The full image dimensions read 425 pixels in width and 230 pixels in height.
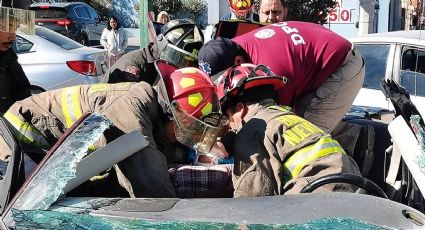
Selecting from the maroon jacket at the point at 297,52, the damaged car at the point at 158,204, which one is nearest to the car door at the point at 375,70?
the maroon jacket at the point at 297,52

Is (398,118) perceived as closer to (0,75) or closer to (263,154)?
(263,154)

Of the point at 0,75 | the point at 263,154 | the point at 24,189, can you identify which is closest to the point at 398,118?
the point at 263,154

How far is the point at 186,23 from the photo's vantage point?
4734 millimetres

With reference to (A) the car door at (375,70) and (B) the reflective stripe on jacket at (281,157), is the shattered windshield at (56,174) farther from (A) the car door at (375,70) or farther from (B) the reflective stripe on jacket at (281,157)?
(A) the car door at (375,70)

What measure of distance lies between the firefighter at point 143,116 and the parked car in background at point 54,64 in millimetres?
4824

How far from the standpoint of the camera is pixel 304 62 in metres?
3.71

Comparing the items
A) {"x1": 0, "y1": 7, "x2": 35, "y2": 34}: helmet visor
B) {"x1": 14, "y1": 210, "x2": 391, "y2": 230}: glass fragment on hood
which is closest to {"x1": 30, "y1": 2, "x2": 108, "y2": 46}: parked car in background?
{"x1": 0, "y1": 7, "x2": 35, "y2": 34}: helmet visor

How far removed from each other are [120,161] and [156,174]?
0.21m

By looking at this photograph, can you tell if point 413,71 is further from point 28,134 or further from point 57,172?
point 57,172

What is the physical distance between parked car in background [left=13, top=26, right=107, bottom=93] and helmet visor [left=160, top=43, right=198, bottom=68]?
393 cm

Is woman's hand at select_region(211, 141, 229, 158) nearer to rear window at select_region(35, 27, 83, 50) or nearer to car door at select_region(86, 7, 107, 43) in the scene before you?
rear window at select_region(35, 27, 83, 50)

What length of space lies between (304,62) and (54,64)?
16.8 ft

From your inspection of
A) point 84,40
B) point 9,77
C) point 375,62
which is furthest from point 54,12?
point 9,77

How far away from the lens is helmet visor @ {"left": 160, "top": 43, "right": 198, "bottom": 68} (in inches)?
152
